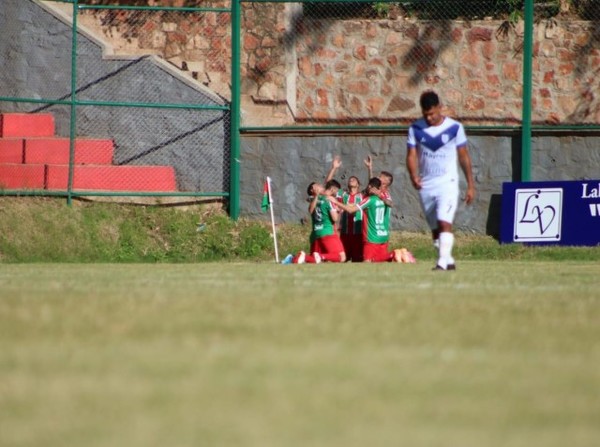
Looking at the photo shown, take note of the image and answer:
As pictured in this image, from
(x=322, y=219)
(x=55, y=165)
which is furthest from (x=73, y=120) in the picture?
(x=322, y=219)

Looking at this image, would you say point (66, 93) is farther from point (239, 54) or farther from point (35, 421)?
A: point (35, 421)

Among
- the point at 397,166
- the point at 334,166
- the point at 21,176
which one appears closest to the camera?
the point at 21,176

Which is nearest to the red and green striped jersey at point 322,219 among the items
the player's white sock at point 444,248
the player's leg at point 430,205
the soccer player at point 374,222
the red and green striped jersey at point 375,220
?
the soccer player at point 374,222

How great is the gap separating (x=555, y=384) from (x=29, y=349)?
262 cm

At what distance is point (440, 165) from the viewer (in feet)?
45.8

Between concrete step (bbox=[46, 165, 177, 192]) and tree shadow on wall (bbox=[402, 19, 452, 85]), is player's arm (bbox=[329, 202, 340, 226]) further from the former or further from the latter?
concrete step (bbox=[46, 165, 177, 192])

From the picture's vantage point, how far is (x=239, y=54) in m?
21.8

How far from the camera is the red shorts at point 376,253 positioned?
19750 mm

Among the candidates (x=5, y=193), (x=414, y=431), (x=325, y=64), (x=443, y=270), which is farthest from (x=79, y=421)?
(x=325, y=64)

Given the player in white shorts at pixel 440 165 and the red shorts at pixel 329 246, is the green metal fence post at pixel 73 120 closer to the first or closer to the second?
the red shorts at pixel 329 246

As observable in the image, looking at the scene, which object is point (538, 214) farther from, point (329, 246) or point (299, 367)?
point (299, 367)

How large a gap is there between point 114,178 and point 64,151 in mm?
869

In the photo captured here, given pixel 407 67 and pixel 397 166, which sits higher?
pixel 407 67

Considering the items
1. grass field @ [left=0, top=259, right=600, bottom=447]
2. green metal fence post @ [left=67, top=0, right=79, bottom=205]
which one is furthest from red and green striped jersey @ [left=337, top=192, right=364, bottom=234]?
grass field @ [left=0, top=259, right=600, bottom=447]
